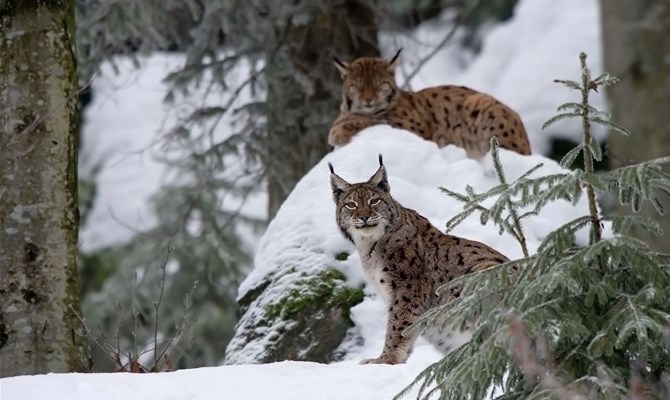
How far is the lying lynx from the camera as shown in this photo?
21.7 feet

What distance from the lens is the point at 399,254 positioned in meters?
6.91

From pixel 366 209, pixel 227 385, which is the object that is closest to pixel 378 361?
pixel 366 209

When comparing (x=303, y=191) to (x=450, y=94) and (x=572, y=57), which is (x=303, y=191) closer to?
(x=450, y=94)

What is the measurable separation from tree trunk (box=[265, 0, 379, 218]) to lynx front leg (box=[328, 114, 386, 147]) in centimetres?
192

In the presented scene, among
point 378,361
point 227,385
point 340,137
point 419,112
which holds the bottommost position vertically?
point 227,385

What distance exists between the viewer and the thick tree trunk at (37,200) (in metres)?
6.46

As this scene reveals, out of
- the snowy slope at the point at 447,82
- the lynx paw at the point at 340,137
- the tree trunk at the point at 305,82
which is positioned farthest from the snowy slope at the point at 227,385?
the snowy slope at the point at 447,82

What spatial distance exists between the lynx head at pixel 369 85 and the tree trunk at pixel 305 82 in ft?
5.78

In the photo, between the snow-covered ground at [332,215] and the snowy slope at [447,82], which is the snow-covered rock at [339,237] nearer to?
the snow-covered ground at [332,215]

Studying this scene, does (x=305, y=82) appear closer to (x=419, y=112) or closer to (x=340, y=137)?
(x=419, y=112)

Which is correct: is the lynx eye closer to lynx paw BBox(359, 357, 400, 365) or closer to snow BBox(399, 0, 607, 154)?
lynx paw BBox(359, 357, 400, 365)

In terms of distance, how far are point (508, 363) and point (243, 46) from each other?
8406 mm

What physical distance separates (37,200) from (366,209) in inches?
68.1

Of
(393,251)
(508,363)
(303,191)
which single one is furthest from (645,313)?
(303,191)
